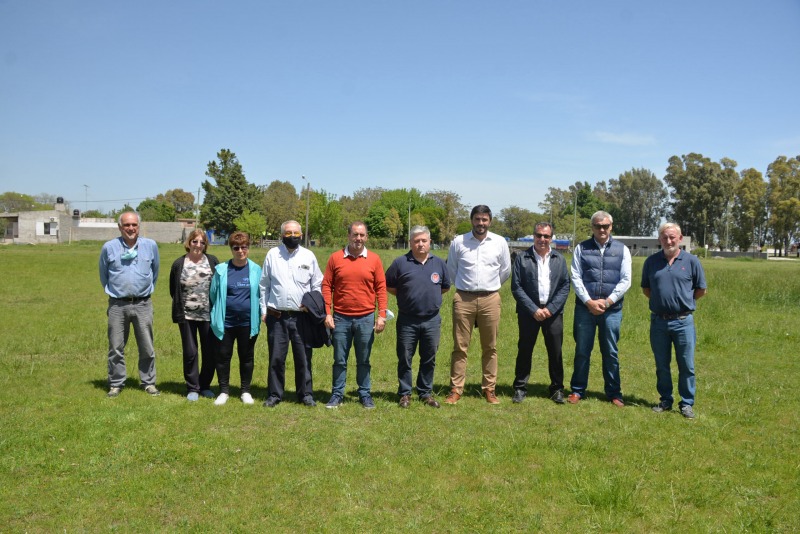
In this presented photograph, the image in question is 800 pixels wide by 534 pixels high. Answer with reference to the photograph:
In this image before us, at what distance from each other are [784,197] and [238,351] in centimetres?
8925

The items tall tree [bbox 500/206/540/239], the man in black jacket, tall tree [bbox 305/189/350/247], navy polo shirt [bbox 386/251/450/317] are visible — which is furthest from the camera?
tall tree [bbox 500/206/540/239]

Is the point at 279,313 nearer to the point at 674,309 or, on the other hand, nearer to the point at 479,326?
the point at 479,326

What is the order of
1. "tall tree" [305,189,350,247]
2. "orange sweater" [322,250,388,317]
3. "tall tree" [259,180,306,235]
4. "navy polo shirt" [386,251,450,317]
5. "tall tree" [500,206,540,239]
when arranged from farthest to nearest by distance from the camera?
"tall tree" [500,206,540,239] → "tall tree" [259,180,306,235] → "tall tree" [305,189,350,247] → "navy polo shirt" [386,251,450,317] → "orange sweater" [322,250,388,317]

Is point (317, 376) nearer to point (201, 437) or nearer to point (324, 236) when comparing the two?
point (201, 437)

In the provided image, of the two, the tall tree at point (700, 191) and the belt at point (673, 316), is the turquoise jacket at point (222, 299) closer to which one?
the belt at point (673, 316)

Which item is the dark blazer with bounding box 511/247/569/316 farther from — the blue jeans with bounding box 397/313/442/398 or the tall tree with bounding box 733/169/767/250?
the tall tree with bounding box 733/169/767/250

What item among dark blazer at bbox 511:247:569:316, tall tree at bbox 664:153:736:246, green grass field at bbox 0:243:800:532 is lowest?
green grass field at bbox 0:243:800:532

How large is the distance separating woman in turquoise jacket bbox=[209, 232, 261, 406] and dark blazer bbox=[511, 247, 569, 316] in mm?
3124

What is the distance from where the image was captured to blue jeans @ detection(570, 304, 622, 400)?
22.4 feet


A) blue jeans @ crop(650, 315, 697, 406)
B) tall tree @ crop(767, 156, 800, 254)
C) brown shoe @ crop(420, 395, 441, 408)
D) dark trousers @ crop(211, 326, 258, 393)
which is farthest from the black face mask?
tall tree @ crop(767, 156, 800, 254)

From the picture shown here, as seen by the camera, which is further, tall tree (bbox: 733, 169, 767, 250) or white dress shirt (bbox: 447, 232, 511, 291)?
tall tree (bbox: 733, 169, 767, 250)

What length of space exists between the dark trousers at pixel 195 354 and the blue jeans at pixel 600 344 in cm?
A: 440

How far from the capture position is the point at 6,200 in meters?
112

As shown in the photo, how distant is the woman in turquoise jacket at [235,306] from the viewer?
665 cm
